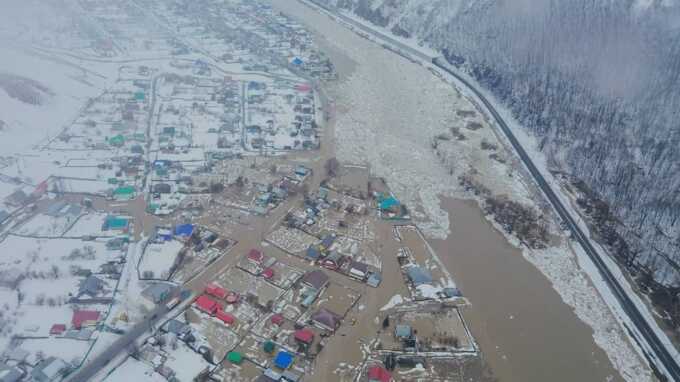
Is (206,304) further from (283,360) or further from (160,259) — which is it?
(283,360)

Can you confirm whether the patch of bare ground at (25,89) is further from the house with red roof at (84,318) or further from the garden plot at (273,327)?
the garden plot at (273,327)

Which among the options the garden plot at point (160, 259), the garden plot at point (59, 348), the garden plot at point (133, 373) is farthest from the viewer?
the garden plot at point (160, 259)

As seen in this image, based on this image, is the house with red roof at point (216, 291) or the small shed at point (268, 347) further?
the house with red roof at point (216, 291)

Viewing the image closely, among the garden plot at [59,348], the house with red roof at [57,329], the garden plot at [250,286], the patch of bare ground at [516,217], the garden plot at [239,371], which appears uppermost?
the patch of bare ground at [516,217]

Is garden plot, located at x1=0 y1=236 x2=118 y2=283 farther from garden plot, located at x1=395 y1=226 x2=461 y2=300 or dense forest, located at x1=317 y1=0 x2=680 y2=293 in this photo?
dense forest, located at x1=317 y1=0 x2=680 y2=293

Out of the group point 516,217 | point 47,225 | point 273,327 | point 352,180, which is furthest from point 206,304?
point 516,217

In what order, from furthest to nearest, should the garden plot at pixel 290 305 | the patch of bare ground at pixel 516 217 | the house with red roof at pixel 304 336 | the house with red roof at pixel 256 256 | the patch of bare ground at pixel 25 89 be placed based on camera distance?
the patch of bare ground at pixel 25 89 → the patch of bare ground at pixel 516 217 → the house with red roof at pixel 256 256 → the garden plot at pixel 290 305 → the house with red roof at pixel 304 336

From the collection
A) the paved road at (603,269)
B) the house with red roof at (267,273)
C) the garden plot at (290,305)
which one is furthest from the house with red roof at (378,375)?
the paved road at (603,269)

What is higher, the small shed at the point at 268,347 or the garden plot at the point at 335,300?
the garden plot at the point at 335,300
